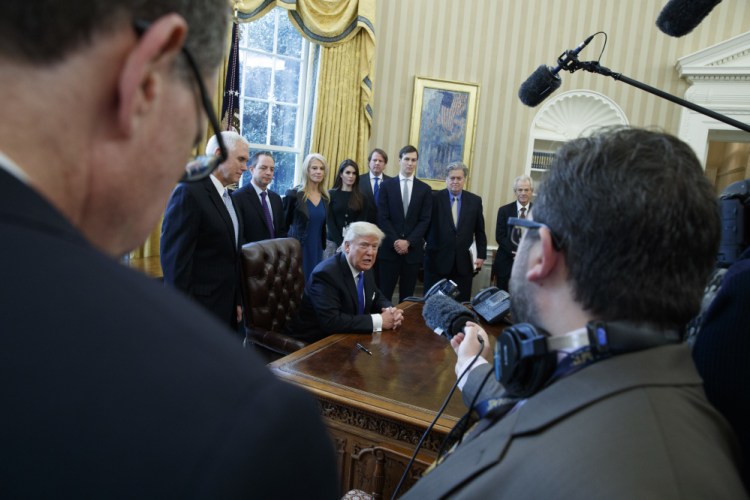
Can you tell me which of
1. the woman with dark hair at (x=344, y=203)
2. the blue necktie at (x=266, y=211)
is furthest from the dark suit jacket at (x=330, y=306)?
the woman with dark hair at (x=344, y=203)

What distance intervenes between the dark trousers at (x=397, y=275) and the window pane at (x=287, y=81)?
7.58ft

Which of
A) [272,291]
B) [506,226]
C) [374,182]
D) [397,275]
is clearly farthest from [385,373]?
[506,226]

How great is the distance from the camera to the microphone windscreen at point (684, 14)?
6.07 feet

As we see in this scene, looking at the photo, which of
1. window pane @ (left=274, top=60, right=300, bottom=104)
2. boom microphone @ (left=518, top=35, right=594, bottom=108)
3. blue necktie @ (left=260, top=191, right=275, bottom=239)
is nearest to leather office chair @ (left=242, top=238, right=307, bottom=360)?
blue necktie @ (left=260, top=191, right=275, bottom=239)

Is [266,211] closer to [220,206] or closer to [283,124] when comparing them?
[220,206]

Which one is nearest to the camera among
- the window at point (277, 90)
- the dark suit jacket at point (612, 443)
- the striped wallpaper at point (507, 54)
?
the dark suit jacket at point (612, 443)

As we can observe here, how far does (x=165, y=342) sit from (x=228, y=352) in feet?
0.15

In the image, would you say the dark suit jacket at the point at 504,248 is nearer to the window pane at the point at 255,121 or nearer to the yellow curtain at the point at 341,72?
the yellow curtain at the point at 341,72

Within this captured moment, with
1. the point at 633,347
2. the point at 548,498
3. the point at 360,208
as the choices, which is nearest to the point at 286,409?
the point at 548,498

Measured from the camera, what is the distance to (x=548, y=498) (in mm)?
768

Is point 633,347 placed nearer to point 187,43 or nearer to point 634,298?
point 634,298

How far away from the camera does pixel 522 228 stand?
3.53 ft

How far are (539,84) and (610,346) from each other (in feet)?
6.05

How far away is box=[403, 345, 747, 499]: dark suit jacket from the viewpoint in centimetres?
73
